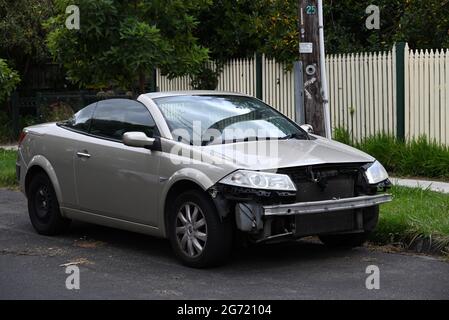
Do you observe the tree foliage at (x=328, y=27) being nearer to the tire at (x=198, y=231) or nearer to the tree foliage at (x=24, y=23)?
the tree foliage at (x=24, y=23)

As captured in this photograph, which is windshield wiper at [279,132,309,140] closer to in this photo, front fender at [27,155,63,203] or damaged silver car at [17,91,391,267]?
damaged silver car at [17,91,391,267]

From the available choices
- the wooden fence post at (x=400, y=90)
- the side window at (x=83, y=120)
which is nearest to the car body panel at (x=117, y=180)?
the side window at (x=83, y=120)

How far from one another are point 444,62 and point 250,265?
6078 mm

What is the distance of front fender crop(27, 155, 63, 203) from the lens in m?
8.40

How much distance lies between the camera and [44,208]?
28.6 ft

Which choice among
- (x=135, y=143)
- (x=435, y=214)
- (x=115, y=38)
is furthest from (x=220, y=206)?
(x=115, y=38)

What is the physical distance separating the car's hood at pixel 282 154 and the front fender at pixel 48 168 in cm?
215

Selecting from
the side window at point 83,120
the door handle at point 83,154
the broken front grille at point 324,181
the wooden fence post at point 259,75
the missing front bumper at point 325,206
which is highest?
the wooden fence post at point 259,75

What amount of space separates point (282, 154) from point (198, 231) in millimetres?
1039

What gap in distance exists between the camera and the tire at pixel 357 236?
289 inches

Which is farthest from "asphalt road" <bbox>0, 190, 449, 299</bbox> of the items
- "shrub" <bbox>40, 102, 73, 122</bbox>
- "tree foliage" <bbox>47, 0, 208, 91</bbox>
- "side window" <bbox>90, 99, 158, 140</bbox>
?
"shrub" <bbox>40, 102, 73, 122</bbox>

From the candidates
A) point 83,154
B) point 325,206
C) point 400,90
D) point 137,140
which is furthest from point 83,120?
point 400,90

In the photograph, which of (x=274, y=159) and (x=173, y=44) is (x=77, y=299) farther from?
(x=173, y=44)

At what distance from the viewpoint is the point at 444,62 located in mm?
11773
